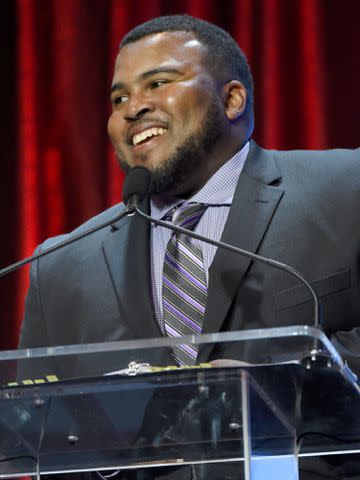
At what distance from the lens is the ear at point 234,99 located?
2.29 metres

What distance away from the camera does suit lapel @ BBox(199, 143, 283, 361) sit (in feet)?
6.36

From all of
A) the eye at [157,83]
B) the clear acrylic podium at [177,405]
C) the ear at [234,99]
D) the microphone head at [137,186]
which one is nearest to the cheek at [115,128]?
the eye at [157,83]

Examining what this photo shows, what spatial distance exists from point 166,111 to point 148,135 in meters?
0.06

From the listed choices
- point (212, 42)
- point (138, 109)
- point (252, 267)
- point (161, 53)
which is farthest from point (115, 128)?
point (252, 267)

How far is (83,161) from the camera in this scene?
10.2 feet

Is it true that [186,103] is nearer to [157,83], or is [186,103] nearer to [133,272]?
[157,83]

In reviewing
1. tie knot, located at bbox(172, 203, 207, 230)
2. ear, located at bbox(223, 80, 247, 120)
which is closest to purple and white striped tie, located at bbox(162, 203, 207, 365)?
tie knot, located at bbox(172, 203, 207, 230)

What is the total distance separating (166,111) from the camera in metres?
2.15

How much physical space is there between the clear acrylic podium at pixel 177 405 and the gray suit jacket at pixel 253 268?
32 cm

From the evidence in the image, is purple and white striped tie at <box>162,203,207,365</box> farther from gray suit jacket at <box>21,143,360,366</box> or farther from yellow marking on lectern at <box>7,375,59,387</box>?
yellow marking on lectern at <box>7,375,59,387</box>

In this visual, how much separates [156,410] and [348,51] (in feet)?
5.66

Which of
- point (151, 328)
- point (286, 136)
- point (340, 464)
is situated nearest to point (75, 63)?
point (286, 136)

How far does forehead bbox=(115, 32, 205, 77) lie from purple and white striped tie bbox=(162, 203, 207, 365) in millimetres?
299

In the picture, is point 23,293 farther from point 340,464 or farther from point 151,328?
point 340,464
